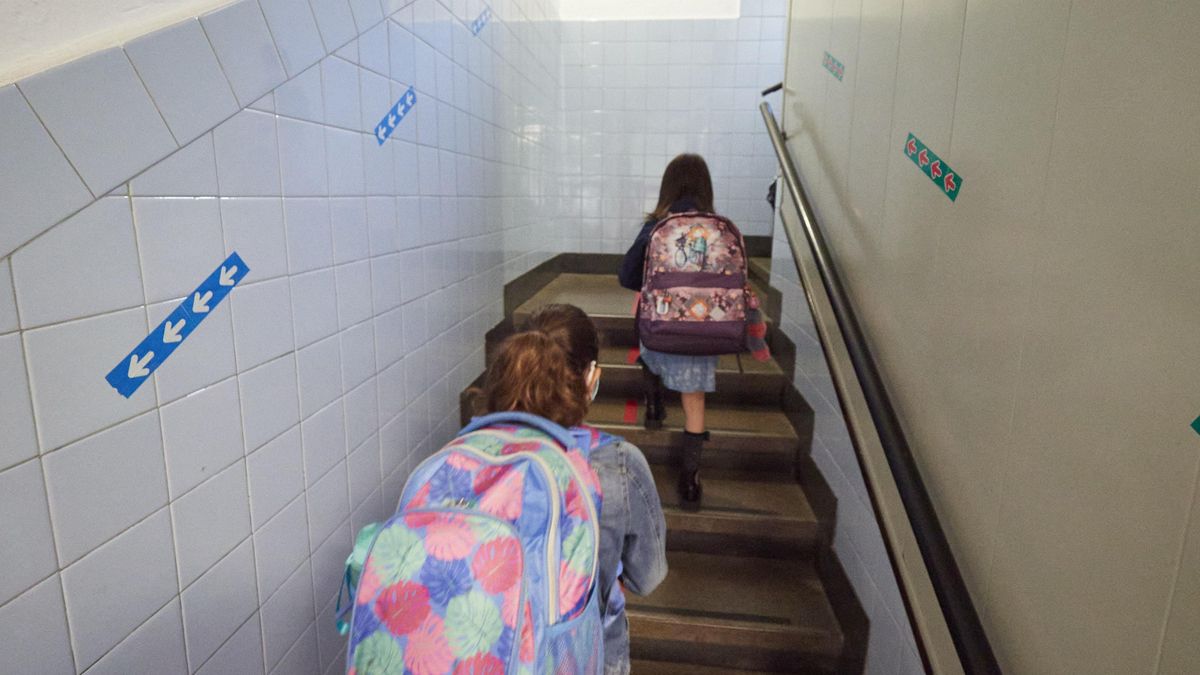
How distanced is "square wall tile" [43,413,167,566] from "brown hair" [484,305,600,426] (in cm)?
58

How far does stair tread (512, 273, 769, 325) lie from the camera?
11.8 ft

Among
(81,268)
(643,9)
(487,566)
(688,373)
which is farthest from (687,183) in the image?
(643,9)

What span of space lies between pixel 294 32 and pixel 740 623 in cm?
210

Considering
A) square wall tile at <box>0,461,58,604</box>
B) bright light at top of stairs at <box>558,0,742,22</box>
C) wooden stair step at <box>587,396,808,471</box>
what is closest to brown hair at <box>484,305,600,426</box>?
square wall tile at <box>0,461,58,604</box>

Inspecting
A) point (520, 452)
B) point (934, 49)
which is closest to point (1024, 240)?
point (934, 49)

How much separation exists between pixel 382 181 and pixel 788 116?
1922mm

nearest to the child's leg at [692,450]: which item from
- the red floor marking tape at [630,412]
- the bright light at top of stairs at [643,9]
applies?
the red floor marking tape at [630,412]

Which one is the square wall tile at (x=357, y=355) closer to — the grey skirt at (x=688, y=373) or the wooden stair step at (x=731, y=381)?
the grey skirt at (x=688, y=373)

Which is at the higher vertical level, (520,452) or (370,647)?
(520,452)

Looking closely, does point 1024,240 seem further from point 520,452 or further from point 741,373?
point 741,373

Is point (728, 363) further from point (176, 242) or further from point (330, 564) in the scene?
point (176, 242)

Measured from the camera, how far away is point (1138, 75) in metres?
0.85

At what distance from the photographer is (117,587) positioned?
3.39 ft

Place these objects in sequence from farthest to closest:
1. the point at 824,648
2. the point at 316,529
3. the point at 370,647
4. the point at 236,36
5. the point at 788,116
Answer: the point at 788,116, the point at 824,648, the point at 316,529, the point at 236,36, the point at 370,647
